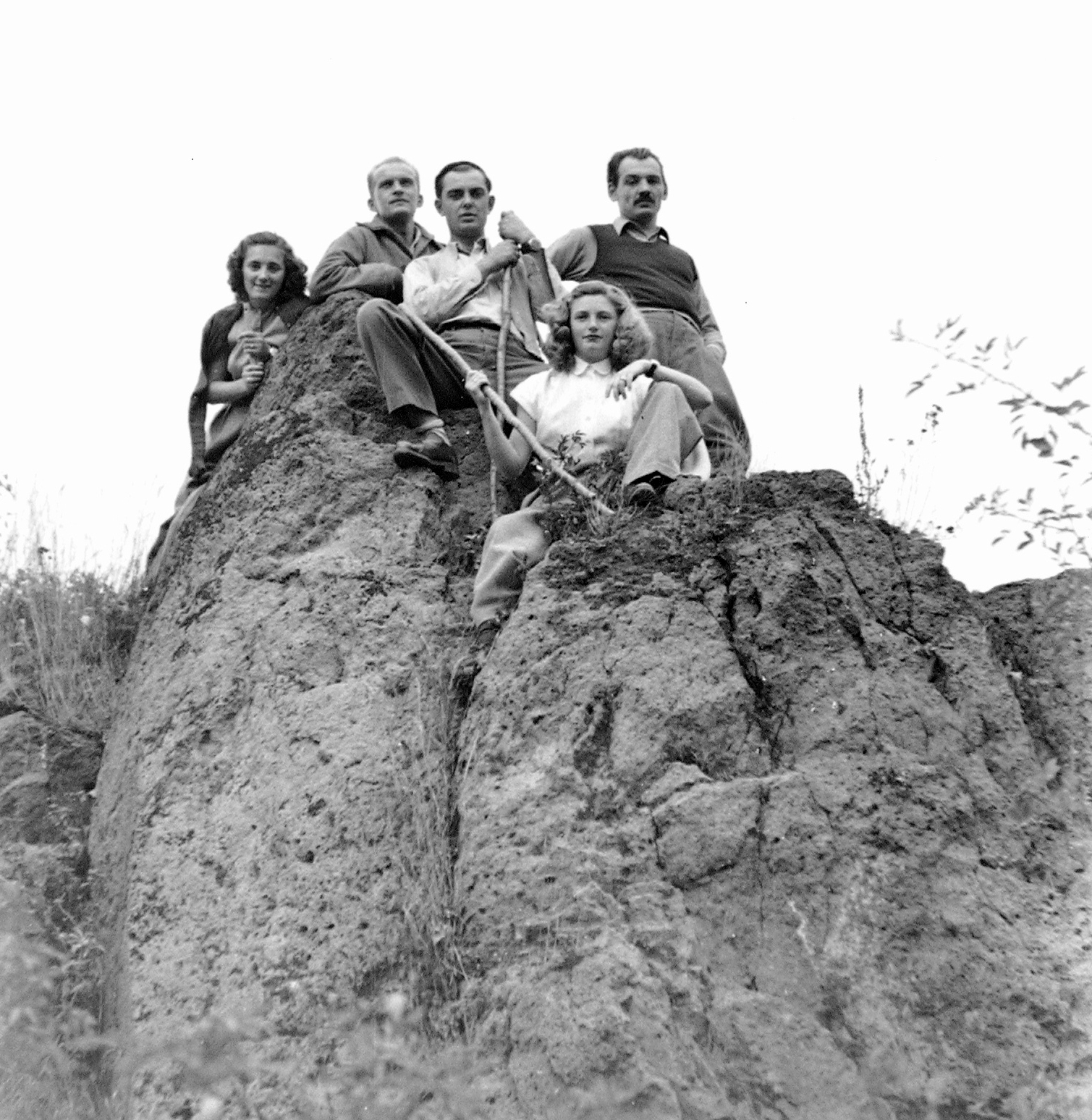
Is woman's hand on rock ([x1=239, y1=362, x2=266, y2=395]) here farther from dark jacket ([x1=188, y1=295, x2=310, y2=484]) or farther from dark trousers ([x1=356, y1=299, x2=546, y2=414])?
dark trousers ([x1=356, y1=299, x2=546, y2=414])

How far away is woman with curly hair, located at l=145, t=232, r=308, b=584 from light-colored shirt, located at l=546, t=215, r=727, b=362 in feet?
4.47

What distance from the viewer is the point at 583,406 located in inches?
324

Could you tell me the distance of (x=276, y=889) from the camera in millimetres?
7070

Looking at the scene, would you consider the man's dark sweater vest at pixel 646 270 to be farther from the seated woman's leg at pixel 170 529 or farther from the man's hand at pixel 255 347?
the seated woman's leg at pixel 170 529

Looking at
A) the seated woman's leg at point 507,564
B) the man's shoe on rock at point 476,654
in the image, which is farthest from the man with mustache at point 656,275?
the man's shoe on rock at point 476,654

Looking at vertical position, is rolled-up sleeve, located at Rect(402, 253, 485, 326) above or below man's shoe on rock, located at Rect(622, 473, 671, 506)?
above

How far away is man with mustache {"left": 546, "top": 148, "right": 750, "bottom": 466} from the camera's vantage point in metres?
9.37

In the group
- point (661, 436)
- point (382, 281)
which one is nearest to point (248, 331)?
→ point (382, 281)

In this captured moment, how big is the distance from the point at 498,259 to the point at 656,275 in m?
0.98

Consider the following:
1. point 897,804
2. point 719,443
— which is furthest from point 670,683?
point 719,443

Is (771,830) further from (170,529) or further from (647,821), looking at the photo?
(170,529)

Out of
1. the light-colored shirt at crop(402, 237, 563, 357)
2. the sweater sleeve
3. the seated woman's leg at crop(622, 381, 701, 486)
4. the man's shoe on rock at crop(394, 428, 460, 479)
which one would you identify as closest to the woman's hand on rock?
the sweater sleeve

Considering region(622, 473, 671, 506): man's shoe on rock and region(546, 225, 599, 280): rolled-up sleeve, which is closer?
region(622, 473, 671, 506): man's shoe on rock

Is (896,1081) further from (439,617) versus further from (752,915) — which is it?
(439,617)
